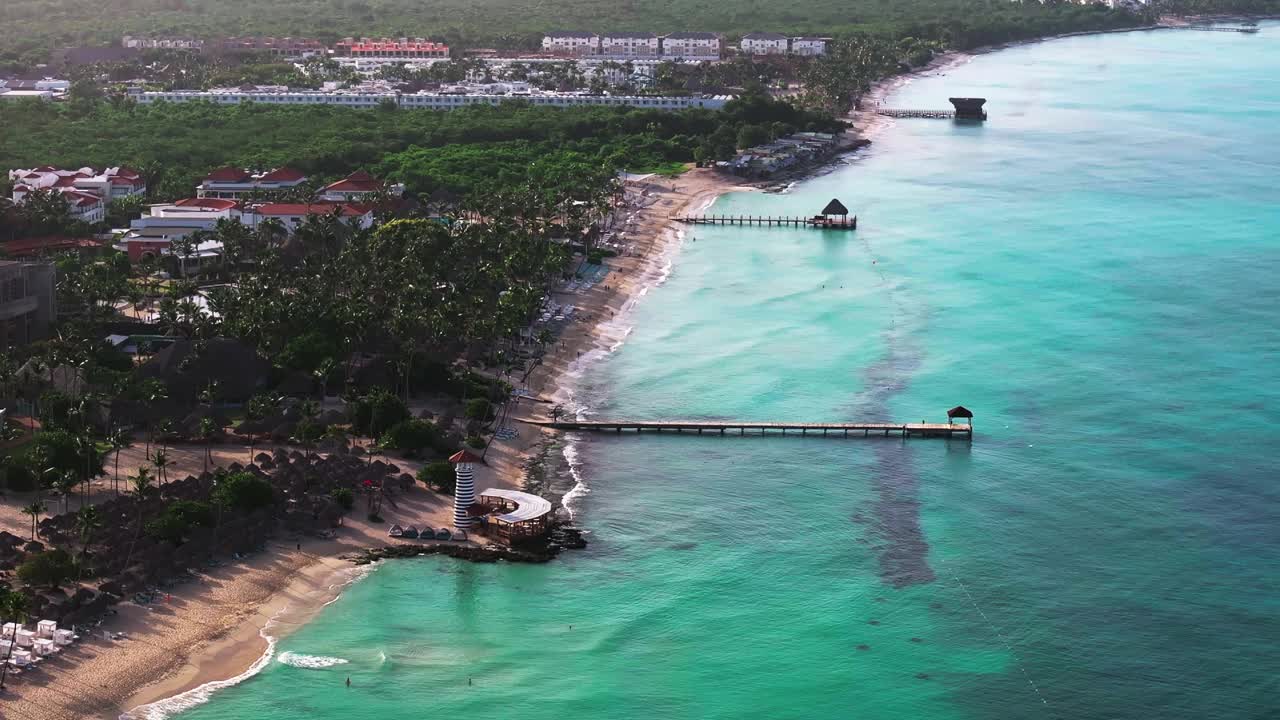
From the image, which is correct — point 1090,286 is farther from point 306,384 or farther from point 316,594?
point 316,594

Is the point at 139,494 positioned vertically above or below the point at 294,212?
below

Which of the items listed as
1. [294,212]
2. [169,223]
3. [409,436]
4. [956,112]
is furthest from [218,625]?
[956,112]

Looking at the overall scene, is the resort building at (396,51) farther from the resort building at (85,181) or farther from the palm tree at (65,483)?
the palm tree at (65,483)

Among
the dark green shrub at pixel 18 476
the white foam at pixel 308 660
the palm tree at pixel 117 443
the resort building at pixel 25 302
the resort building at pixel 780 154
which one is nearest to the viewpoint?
the white foam at pixel 308 660

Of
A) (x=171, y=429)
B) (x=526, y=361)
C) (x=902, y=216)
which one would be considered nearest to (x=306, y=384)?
(x=171, y=429)

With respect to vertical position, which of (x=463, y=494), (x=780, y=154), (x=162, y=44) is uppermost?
(x=162, y=44)

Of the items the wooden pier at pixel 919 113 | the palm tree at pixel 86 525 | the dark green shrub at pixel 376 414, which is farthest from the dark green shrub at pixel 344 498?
the wooden pier at pixel 919 113

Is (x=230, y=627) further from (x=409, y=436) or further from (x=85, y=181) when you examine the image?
(x=85, y=181)
